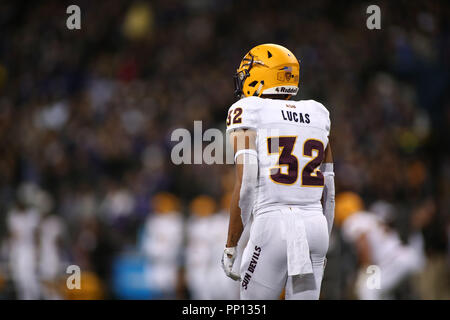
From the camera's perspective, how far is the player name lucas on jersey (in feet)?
14.9

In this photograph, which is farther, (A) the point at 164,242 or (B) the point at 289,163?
(A) the point at 164,242

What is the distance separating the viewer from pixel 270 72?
15.6 ft

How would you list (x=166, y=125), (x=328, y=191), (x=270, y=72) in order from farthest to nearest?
(x=166, y=125)
(x=328, y=191)
(x=270, y=72)

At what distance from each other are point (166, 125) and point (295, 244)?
36.2 ft

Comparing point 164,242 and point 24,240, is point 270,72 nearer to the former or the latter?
point 164,242

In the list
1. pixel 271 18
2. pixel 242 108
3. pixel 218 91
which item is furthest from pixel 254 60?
pixel 271 18

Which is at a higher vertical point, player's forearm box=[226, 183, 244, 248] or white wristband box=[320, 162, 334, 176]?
white wristband box=[320, 162, 334, 176]

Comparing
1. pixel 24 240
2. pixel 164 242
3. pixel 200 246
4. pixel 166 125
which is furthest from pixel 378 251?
pixel 24 240

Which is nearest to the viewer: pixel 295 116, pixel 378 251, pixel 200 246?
pixel 295 116

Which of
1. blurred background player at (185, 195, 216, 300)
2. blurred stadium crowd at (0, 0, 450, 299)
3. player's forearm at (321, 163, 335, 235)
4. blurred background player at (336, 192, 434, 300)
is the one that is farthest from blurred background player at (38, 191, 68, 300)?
player's forearm at (321, 163, 335, 235)

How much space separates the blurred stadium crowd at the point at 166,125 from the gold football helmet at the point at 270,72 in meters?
5.35

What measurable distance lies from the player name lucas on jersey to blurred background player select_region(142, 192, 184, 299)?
355 inches

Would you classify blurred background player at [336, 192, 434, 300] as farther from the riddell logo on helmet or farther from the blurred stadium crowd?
the riddell logo on helmet

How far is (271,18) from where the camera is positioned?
17.4 m
